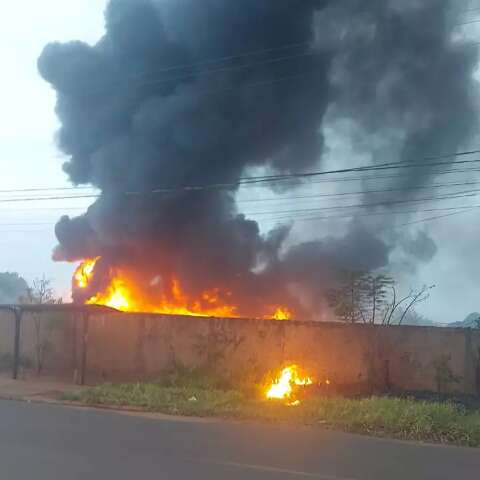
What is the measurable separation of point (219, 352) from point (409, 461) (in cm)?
1033

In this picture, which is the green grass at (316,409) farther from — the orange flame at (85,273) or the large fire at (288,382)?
the orange flame at (85,273)

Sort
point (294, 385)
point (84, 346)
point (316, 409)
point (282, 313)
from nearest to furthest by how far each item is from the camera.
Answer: point (316, 409) < point (294, 385) < point (84, 346) < point (282, 313)

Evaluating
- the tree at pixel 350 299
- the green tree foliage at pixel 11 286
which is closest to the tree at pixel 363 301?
the tree at pixel 350 299

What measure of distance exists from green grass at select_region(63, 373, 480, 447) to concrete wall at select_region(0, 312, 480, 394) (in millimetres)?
1350

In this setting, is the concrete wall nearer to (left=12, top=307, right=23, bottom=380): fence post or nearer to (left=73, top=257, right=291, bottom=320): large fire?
(left=12, top=307, right=23, bottom=380): fence post

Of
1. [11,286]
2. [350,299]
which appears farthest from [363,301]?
[11,286]

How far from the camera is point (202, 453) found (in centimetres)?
913

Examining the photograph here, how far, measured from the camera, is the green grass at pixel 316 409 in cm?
1208

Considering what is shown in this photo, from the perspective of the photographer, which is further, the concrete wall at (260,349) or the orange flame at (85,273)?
the orange flame at (85,273)

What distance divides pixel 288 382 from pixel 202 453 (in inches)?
359

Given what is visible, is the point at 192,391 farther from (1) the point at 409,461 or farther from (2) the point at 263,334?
(1) the point at 409,461

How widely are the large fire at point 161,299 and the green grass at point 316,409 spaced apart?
10.5 meters

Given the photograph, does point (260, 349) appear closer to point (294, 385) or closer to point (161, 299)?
point (294, 385)

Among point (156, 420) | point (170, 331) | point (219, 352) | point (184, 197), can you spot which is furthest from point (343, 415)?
point (184, 197)
